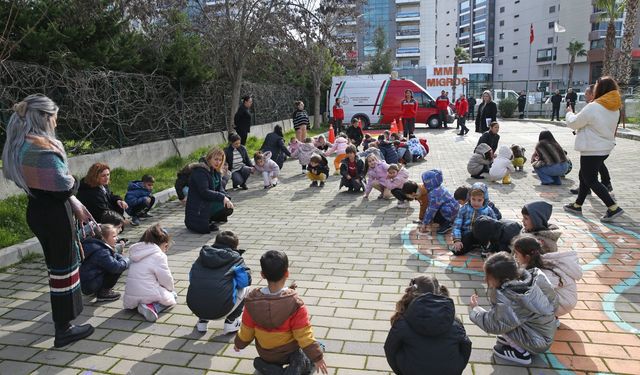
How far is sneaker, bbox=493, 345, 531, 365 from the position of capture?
10.2 ft

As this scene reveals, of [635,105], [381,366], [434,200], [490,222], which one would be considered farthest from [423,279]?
[635,105]

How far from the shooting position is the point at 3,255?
529cm

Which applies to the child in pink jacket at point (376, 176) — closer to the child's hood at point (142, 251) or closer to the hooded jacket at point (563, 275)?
the hooded jacket at point (563, 275)

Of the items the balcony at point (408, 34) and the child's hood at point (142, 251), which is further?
the balcony at point (408, 34)

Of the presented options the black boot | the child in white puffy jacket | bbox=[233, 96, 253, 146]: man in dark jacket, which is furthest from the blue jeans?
the black boot

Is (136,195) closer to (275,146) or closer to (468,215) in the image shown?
(275,146)

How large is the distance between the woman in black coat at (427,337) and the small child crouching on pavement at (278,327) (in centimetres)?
50

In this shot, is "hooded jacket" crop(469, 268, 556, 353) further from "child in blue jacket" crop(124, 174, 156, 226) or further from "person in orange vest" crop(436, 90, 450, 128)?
"person in orange vest" crop(436, 90, 450, 128)

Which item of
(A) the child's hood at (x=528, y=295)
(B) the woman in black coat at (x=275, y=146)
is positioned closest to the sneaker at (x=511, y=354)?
(A) the child's hood at (x=528, y=295)

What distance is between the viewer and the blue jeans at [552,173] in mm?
8906

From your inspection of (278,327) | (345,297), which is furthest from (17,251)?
(278,327)

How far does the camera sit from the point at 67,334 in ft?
11.7

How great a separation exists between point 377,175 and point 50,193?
5.96m

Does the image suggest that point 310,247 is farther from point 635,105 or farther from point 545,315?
point 635,105
